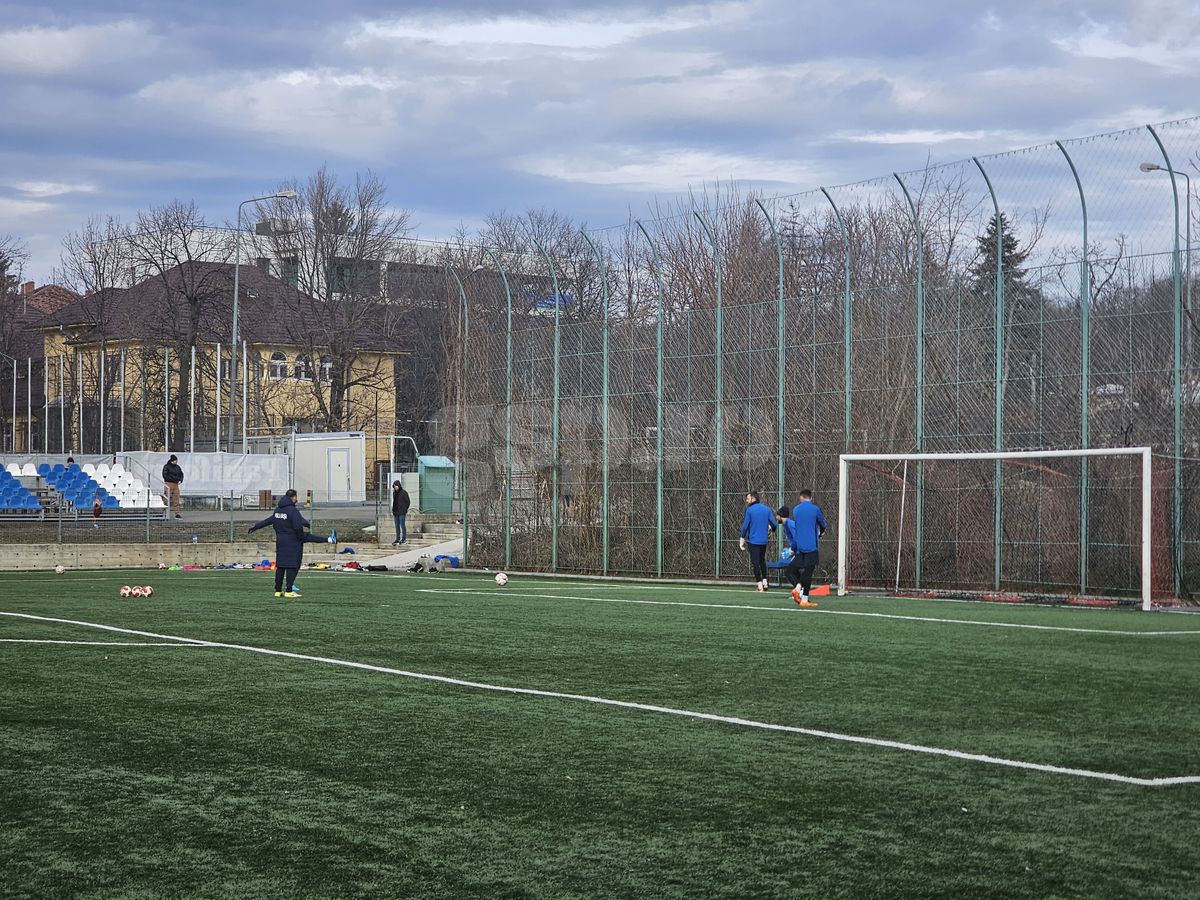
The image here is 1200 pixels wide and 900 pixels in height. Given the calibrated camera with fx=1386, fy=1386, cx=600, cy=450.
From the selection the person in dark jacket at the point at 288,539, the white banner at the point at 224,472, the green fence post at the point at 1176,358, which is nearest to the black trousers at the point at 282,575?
the person in dark jacket at the point at 288,539

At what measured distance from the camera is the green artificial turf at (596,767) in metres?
5.29

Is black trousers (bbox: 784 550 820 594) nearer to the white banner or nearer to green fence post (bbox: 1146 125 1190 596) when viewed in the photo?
green fence post (bbox: 1146 125 1190 596)

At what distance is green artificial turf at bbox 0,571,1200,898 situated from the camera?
17.4ft

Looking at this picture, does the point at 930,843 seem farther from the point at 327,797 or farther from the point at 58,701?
the point at 58,701

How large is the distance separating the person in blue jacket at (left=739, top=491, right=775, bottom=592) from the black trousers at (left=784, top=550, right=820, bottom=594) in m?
1.86

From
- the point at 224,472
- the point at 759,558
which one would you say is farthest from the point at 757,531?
the point at 224,472

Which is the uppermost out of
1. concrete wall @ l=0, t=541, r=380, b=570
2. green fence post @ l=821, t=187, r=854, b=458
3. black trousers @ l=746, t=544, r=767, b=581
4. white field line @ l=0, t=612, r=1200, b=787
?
green fence post @ l=821, t=187, r=854, b=458

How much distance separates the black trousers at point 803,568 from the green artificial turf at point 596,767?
5124 millimetres

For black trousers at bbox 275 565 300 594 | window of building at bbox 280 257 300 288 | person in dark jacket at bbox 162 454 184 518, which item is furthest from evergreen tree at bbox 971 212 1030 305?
window of building at bbox 280 257 300 288

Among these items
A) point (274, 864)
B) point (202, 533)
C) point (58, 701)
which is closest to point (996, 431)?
point (58, 701)

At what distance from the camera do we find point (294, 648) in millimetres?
12797

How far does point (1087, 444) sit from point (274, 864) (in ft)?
56.0

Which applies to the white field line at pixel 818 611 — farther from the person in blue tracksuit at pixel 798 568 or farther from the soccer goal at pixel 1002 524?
the soccer goal at pixel 1002 524

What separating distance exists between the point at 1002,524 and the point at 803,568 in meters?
3.75
